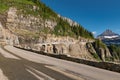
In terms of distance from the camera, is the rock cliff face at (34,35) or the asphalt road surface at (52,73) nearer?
the asphalt road surface at (52,73)

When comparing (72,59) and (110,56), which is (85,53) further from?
(72,59)

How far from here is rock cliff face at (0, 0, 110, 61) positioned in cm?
12044

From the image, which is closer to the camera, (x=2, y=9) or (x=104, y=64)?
(x=104, y=64)

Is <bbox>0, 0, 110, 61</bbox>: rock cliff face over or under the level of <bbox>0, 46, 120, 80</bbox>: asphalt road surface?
over

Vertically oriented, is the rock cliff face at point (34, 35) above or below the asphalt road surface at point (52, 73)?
above

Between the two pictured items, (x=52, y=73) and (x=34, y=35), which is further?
(x=34, y=35)

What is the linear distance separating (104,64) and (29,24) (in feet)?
389

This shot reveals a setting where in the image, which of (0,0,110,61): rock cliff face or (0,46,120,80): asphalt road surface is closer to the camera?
(0,46,120,80): asphalt road surface

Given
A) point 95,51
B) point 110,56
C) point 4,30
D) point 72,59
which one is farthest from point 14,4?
point 72,59

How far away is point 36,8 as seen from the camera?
16012 centimetres

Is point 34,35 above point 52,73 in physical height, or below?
above

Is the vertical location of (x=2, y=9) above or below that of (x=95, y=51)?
above

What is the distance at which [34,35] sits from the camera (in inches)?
5108

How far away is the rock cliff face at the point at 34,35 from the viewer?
120 metres
